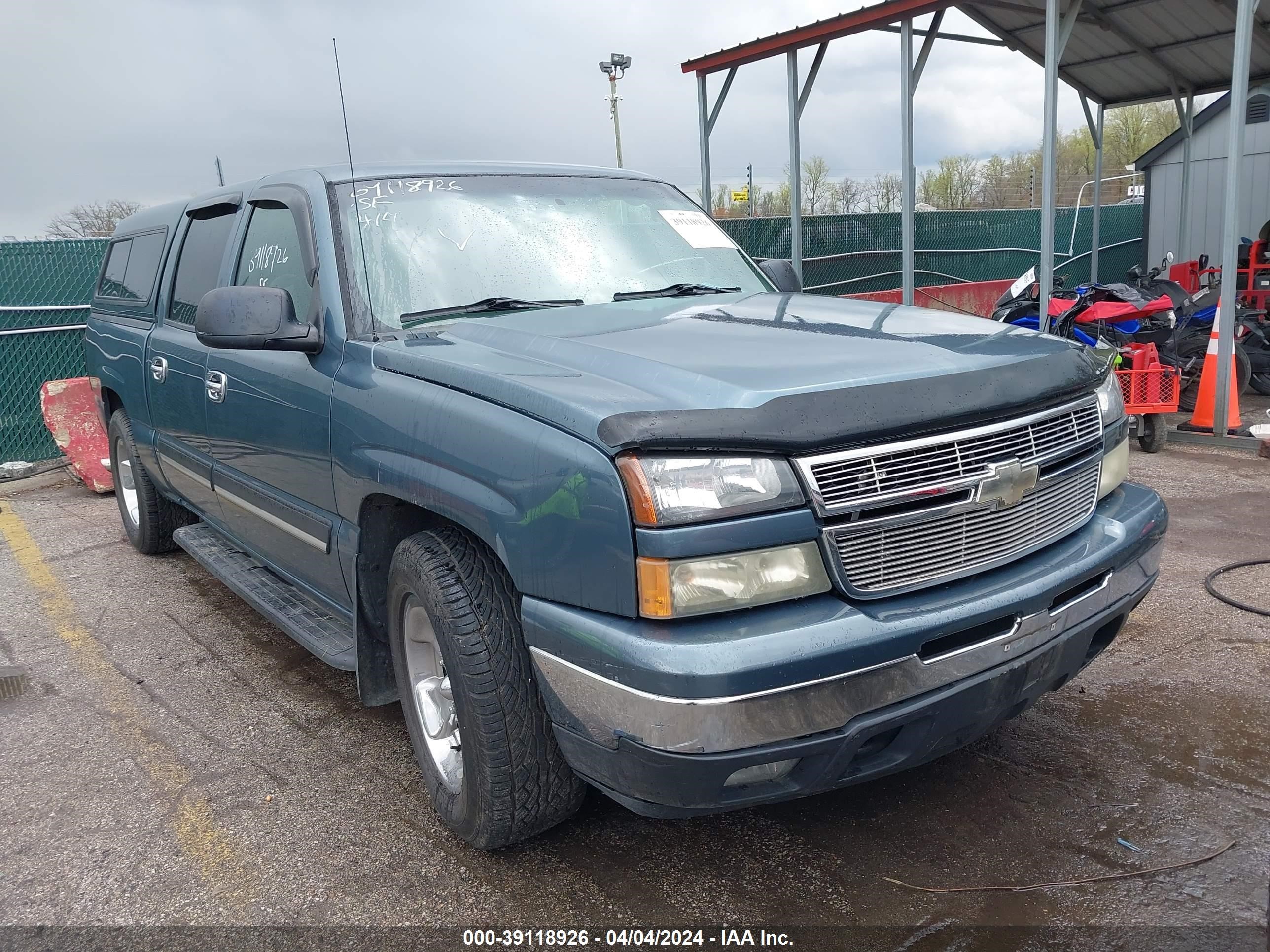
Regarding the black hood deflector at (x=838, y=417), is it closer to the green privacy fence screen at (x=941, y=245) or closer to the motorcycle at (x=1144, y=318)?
the motorcycle at (x=1144, y=318)

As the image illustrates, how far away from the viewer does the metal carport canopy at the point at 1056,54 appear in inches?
402

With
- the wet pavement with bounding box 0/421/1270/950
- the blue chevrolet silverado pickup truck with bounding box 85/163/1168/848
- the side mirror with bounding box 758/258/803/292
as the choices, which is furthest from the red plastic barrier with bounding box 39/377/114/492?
the side mirror with bounding box 758/258/803/292

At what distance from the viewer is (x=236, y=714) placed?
381 centimetres

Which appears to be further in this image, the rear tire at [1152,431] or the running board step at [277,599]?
the rear tire at [1152,431]

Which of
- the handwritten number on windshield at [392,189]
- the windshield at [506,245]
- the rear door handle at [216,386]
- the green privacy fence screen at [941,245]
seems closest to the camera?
the windshield at [506,245]

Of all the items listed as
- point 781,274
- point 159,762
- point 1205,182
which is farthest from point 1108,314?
point 1205,182

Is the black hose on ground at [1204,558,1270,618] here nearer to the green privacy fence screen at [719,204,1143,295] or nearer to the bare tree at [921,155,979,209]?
the green privacy fence screen at [719,204,1143,295]

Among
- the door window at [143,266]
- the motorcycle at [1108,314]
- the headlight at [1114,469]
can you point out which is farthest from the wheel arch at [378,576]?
the motorcycle at [1108,314]

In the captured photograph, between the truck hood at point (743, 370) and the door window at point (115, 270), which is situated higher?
the door window at point (115, 270)

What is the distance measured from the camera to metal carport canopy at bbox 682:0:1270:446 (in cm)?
1021

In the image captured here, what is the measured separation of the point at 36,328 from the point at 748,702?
9.49 metres

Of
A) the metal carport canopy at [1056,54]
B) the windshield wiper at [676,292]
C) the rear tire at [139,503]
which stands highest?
the metal carport canopy at [1056,54]

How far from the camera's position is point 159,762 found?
3451 mm

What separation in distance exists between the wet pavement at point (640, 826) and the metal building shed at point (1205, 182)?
46.9 feet
